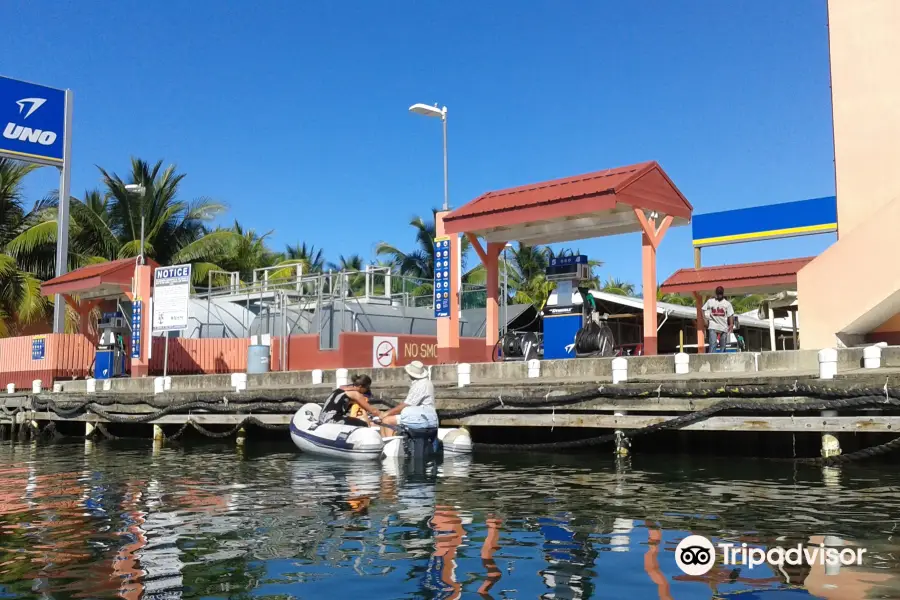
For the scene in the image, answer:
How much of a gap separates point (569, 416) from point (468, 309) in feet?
53.5

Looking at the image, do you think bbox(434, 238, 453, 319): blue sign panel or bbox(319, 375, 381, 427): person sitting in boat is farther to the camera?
bbox(434, 238, 453, 319): blue sign panel

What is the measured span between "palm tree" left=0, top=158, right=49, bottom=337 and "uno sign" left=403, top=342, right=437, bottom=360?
15.8 meters

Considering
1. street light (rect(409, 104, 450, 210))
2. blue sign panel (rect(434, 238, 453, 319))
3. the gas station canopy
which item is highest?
street light (rect(409, 104, 450, 210))

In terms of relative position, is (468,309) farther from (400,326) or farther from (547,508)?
(547,508)

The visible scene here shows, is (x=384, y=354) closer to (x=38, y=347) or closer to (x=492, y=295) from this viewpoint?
(x=492, y=295)

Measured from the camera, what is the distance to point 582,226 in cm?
1789

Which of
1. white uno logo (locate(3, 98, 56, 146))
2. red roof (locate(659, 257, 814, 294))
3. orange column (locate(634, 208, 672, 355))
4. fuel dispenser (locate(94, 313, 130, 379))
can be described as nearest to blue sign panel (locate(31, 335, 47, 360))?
fuel dispenser (locate(94, 313, 130, 379))

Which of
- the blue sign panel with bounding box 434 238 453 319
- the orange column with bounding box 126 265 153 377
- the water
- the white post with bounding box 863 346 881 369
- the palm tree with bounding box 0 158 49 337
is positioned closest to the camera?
the water

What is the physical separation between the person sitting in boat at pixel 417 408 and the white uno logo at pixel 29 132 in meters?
20.5

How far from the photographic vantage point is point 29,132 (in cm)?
2783

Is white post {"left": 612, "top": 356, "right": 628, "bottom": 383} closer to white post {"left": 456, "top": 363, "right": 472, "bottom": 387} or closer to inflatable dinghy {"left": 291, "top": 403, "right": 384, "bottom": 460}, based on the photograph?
white post {"left": 456, "top": 363, "right": 472, "bottom": 387}

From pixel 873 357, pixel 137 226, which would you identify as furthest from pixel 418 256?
pixel 873 357

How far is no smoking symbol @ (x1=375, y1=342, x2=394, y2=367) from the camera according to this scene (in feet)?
76.2

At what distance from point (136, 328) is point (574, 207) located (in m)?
13.5
